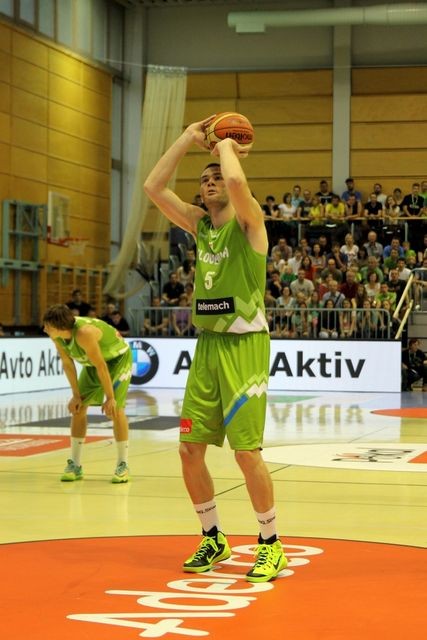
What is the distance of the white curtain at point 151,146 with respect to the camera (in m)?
25.1

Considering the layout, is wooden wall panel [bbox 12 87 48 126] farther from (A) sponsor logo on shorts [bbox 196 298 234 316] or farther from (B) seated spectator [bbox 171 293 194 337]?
(A) sponsor logo on shorts [bbox 196 298 234 316]

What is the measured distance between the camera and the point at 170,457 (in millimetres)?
11320

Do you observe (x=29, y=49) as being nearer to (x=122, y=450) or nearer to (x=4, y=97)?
(x=4, y=97)

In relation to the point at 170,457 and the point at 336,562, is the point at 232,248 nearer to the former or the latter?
the point at 336,562

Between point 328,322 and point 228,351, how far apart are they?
16665mm

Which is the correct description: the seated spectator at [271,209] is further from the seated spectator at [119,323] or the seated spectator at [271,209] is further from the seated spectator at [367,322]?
the seated spectator at [367,322]

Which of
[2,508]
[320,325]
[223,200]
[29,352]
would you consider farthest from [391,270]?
[223,200]

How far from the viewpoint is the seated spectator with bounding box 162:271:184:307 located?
80.0 feet

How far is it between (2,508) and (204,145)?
11.1 ft

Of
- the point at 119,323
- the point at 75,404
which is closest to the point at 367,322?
the point at 119,323

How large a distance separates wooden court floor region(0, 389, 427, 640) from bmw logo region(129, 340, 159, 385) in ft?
29.7

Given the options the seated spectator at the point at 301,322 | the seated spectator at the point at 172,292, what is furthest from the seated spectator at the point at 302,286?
the seated spectator at the point at 172,292

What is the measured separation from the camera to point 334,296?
22.6 metres

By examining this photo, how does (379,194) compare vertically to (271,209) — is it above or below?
above
